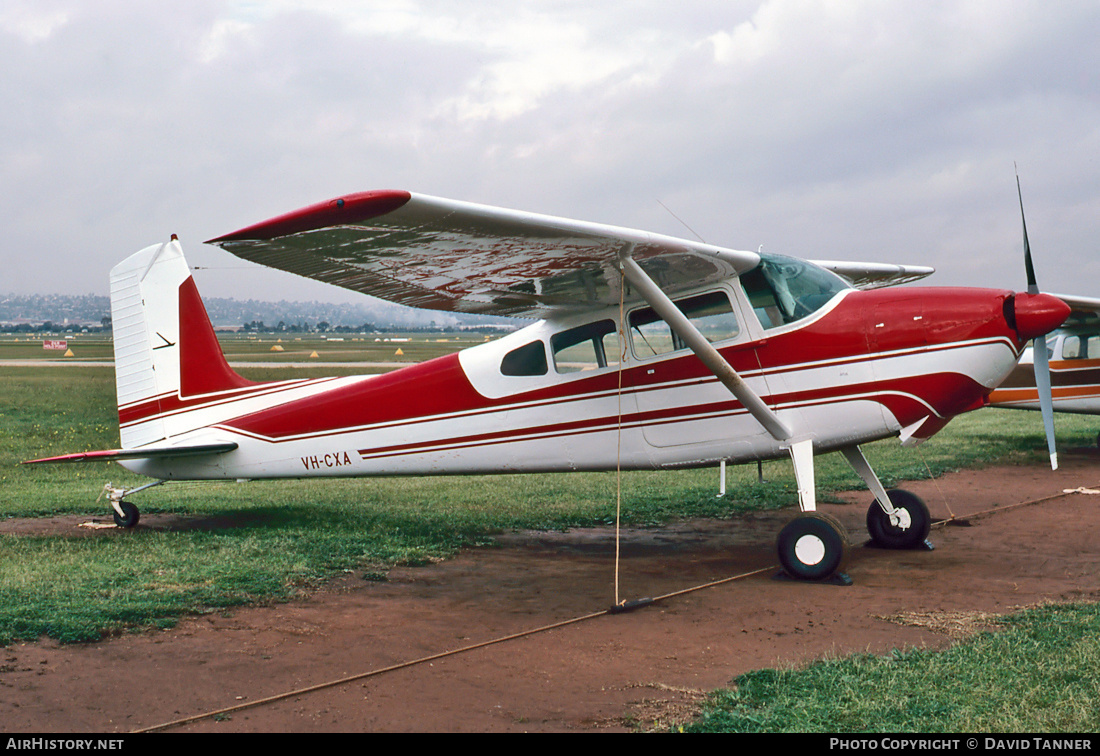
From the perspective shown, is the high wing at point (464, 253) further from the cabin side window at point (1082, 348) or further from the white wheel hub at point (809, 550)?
the cabin side window at point (1082, 348)

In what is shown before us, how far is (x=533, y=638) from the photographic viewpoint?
5766 mm

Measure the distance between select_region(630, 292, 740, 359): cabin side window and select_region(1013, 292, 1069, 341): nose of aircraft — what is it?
2279 mm

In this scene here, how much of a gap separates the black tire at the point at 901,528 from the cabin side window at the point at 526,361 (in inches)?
144

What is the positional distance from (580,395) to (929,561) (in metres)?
3.63

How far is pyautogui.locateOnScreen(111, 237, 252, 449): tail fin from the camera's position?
10117 millimetres

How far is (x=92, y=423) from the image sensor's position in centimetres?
2064

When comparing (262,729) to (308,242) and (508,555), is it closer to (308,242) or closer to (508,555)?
(308,242)

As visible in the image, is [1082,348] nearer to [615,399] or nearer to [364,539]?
[615,399]

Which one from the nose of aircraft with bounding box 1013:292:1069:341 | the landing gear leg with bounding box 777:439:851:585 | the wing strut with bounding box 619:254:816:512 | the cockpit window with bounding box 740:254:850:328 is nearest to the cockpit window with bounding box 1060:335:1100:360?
the nose of aircraft with bounding box 1013:292:1069:341

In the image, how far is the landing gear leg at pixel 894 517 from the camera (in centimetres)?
838

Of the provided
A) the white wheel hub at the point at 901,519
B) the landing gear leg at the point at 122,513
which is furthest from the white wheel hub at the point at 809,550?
the landing gear leg at the point at 122,513

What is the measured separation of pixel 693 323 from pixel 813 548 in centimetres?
226

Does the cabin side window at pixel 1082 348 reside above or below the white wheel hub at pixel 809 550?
above

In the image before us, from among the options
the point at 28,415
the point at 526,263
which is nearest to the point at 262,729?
the point at 526,263
